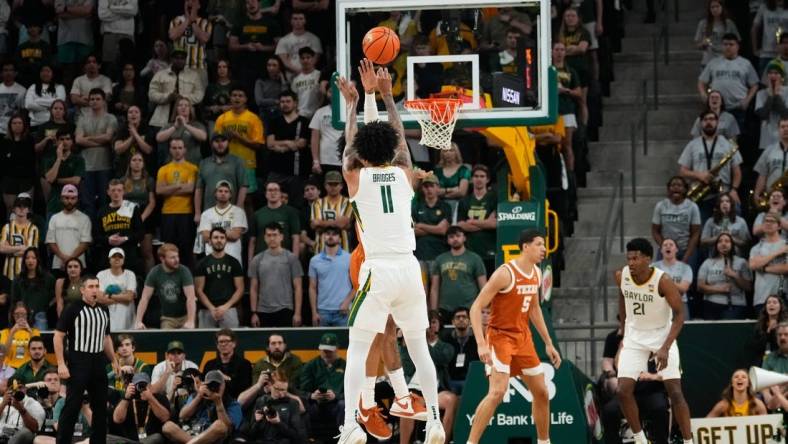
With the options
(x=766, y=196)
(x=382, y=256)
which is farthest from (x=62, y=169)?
(x=382, y=256)

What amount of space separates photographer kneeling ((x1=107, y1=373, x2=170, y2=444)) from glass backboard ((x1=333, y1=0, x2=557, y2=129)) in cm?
425

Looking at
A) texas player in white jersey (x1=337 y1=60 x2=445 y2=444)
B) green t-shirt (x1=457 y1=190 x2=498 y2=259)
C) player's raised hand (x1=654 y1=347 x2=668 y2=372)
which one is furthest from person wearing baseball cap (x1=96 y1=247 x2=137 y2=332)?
texas player in white jersey (x1=337 y1=60 x2=445 y2=444)

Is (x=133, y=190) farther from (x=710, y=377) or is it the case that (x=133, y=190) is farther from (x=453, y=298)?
(x=710, y=377)

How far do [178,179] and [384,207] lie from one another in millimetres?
9993

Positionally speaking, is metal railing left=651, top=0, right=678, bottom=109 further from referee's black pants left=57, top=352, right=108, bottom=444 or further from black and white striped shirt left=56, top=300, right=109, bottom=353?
referee's black pants left=57, top=352, right=108, bottom=444

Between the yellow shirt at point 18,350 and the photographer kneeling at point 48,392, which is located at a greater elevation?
the yellow shirt at point 18,350

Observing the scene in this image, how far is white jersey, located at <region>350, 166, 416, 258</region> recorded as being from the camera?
12938mm

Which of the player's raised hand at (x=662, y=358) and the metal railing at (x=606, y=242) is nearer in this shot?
the player's raised hand at (x=662, y=358)

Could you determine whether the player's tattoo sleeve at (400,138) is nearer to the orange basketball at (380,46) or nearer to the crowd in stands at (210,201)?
the orange basketball at (380,46)

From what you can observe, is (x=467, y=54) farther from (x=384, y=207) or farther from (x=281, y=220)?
(x=281, y=220)

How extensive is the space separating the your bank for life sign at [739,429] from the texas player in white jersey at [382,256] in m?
5.69

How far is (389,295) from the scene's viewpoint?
12.9 metres

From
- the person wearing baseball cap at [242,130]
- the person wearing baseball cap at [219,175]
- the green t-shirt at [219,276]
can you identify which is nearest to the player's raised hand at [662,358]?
the green t-shirt at [219,276]

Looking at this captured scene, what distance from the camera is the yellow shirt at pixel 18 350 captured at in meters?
20.7
